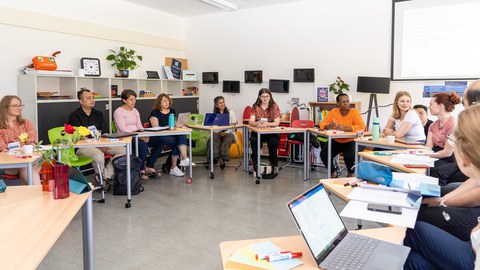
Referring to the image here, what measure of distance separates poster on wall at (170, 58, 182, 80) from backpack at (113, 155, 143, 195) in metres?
3.53

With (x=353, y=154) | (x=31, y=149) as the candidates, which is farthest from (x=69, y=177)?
(x=353, y=154)

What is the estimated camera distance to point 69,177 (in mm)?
2500

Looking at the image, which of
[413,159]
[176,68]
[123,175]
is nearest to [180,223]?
[123,175]

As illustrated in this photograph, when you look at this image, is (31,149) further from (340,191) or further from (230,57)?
(230,57)

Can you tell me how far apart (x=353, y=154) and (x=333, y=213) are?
14.1 ft

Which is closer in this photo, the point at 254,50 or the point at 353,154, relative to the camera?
the point at 353,154

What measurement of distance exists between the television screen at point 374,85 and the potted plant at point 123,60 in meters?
3.77

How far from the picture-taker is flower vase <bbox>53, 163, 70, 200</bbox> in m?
2.28

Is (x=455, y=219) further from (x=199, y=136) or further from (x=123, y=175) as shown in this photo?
(x=199, y=136)

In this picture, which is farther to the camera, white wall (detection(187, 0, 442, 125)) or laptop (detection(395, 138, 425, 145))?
white wall (detection(187, 0, 442, 125))

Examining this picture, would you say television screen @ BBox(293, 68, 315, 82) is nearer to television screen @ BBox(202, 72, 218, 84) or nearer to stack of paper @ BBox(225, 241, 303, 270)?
television screen @ BBox(202, 72, 218, 84)

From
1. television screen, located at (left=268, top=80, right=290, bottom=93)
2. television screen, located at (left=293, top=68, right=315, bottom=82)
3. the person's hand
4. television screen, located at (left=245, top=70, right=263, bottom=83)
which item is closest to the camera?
the person's hand

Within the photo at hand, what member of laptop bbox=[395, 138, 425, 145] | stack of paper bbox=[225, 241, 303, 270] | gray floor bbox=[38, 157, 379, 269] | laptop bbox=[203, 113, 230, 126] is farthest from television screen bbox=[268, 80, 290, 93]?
stack of paper bbox=[225, 241, 303, 270]

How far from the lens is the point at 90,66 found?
6.37m
